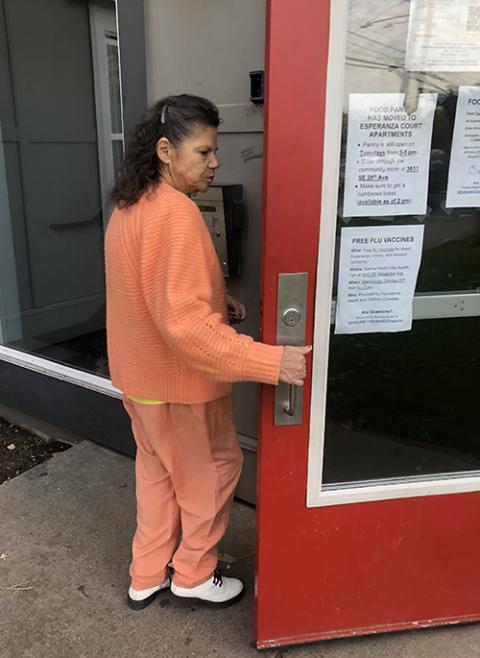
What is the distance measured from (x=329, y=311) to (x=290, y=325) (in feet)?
0.38

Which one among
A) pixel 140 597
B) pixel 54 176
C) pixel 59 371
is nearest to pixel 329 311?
pixel 140 597

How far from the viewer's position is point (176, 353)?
61.1 inches

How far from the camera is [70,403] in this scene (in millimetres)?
3223

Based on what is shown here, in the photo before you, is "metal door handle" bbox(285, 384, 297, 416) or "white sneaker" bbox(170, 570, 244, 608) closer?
"metal door handle" bbox(285, 384, 297, 416)

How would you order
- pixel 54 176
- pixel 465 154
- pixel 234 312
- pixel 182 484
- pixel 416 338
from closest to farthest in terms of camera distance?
pixel 465 154
pixel 416 338
pixel 182 484
pixel 234 312
pixel 54 176

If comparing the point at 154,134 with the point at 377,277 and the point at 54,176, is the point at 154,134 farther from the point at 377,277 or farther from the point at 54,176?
the point at 54,176

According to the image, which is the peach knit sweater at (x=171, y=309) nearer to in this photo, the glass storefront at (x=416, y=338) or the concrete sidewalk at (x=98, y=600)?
the glass storefront at (x=416, y=338)

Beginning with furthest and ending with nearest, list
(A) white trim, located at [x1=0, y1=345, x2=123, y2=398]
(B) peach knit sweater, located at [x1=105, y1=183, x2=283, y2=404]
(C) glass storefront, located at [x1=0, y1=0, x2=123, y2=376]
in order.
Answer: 1. (C) glass storefront, located at [x1=0, y1=0, x2=123, y2=376]
2. (A) white trim, located at [x1=0, y1=345, x2=123, y2=398]
3. (B) peach knit sweater, located at [x1=105, y1=183, x2=283, y2=404]

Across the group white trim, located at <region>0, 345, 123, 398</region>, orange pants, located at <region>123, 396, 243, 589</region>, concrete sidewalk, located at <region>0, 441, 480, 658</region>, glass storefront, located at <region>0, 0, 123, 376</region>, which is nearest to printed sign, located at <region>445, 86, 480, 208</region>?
orange pants, located at <region>123, 396, 243, 589</region>

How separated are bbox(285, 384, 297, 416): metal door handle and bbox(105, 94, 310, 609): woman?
0.12 meters

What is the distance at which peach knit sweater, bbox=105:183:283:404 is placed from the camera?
147cm

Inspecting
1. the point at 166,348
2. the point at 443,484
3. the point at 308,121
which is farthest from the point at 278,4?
Answer: the point at 443,484

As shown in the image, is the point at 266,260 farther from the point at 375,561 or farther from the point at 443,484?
the point at 375,561

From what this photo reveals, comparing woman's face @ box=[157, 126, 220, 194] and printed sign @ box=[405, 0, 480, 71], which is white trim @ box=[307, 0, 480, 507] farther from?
woman's face @ box=[157, 126, 220, 194]
